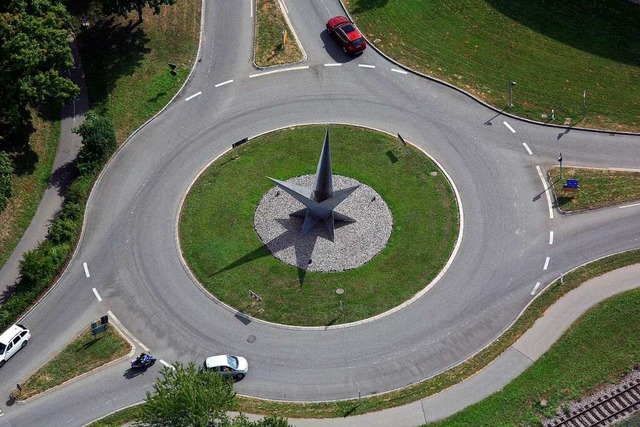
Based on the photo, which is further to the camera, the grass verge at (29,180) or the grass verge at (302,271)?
the grass verge at (29,180)

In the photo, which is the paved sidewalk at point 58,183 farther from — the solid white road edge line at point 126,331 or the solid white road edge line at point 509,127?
the solid white road edge line at point 509,127

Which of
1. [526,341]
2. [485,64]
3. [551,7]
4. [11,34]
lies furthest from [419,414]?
[551,7]

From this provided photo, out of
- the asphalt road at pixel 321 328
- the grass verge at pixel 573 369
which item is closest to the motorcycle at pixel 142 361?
the asphalt road at pixel 321 328

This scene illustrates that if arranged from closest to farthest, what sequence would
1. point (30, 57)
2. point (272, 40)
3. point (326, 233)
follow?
1. point (326, 233)
2. point (30, 57)
3. point (272, 40)

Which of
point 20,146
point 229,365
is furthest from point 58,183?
point 229,365

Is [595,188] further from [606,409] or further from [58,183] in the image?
[58,183]

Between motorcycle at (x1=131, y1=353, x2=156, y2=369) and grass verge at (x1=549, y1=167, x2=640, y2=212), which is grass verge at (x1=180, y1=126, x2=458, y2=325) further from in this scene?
grass verge at (x1=549, y1=167, x2=640, y2=212)

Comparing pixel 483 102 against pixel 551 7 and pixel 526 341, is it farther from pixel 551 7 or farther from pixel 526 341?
pixel 526 341
